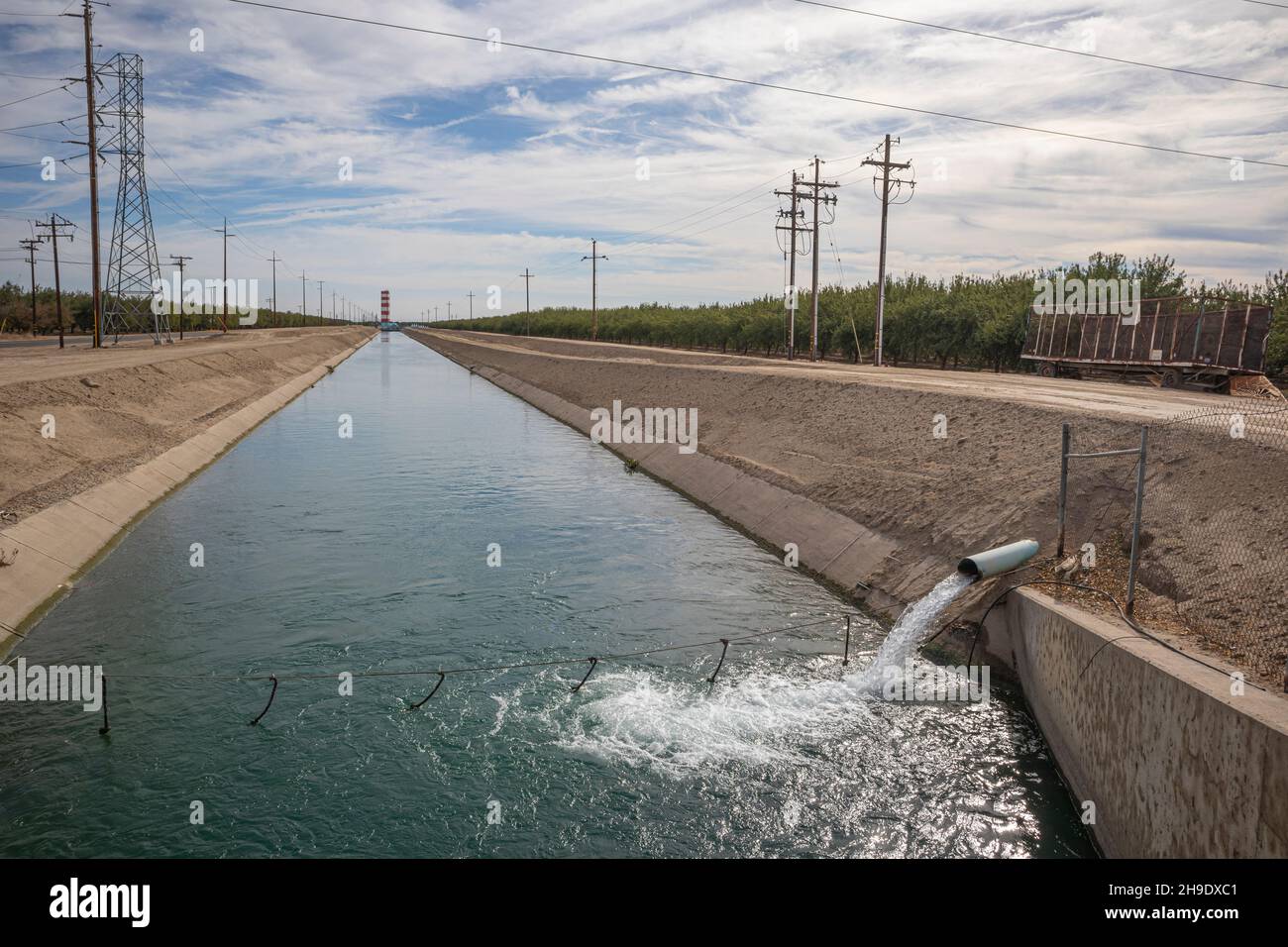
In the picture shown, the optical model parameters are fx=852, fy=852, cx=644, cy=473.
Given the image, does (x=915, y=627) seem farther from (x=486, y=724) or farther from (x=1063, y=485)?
(x=486, y=724)

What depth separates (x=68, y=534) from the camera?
1731cm

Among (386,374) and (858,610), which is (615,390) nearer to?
(858,610)

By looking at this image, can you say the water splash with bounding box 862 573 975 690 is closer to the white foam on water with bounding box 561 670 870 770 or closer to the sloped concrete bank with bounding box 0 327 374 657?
the white foam on water with bounding box 561 670 870 770

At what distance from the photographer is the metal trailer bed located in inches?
990

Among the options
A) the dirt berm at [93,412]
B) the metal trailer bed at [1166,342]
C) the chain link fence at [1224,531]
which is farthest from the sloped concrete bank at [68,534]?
the metal trailer bed at [1166,342]

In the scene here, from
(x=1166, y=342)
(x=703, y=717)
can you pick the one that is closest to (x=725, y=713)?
(x=703, y=717)

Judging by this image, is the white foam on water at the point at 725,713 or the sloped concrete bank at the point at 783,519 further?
the sloped concrete bank at the point at 783,519

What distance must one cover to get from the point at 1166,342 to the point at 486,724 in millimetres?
27458

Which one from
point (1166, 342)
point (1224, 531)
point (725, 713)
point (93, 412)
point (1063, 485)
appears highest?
point (1166, 342)

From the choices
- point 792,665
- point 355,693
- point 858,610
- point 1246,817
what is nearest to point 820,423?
point 858,610

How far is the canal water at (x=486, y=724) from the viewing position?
8.40m

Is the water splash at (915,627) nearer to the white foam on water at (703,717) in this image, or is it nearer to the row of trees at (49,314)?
the white foam on water at (703,717)

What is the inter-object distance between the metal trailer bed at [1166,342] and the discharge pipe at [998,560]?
18.0 m
